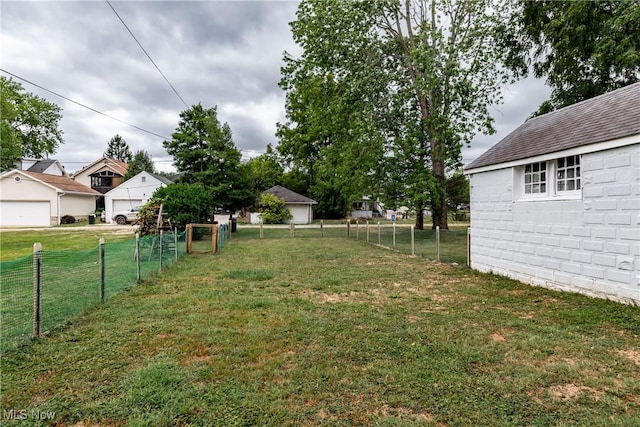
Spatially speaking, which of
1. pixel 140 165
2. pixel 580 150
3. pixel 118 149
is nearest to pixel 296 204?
pixel 140 165

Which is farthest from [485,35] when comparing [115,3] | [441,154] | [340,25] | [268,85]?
[115,3]

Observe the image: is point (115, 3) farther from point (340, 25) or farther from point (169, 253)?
point (340, 25)

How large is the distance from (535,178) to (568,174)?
77 cm

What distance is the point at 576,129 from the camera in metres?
6.94

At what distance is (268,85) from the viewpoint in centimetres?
2081

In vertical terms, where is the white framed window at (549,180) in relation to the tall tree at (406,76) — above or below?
below

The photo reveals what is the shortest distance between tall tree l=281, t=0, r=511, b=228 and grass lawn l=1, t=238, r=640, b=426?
11349mm

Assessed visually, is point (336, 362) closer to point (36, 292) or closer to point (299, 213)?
point (36, 292)

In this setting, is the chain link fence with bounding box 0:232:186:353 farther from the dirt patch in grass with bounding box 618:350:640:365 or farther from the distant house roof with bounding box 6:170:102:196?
the distant house roof with bounding box 6:170:102:196

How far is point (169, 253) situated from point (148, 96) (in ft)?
33.4

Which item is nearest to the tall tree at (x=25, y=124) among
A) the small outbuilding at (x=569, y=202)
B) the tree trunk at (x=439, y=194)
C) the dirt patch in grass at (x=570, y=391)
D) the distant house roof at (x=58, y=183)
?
the distant house roof at (x=58, y=183)

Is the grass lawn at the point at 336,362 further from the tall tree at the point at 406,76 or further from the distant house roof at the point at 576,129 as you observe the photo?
the tall tree at the point at 406,76

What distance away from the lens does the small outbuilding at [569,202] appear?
5.45 m

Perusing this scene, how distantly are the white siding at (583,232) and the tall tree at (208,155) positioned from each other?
18.7 metres
